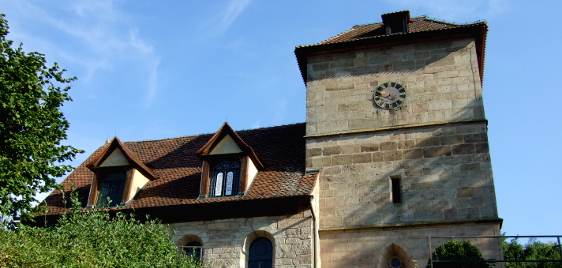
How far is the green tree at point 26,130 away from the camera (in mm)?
17750

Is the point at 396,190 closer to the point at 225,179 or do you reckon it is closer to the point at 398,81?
the point at 398,81

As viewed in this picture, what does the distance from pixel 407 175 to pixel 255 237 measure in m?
4.77

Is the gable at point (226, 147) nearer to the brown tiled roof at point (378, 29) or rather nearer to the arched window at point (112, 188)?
the arched window at point (112, 188)

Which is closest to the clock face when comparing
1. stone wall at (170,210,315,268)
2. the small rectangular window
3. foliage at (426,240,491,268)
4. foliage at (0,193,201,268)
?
the small rectangular window

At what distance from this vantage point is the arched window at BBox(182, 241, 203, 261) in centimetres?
1819

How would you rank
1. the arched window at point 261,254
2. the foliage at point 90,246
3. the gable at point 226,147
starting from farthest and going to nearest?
the gable at point 226,147 → the arched window at point 261,254 → the foliage at point 90,246

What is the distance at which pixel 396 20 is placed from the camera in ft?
75.6

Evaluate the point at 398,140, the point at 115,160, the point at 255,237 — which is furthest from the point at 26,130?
the point at 398,140

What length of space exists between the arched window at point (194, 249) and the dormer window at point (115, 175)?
2.64 metres

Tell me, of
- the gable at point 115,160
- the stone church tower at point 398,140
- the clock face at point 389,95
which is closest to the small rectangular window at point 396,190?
the stone church tower at point 398,140

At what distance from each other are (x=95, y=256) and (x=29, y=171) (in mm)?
4686

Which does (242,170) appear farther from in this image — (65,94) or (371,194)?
(65,94)

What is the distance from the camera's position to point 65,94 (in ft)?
65.6

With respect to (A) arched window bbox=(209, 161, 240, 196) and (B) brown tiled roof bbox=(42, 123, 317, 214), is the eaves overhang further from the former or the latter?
(A) arched window bbox=(209, 161, 240, 196)
